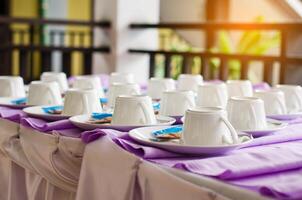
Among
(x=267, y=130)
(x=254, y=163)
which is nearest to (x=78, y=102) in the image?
(x=267, y=130)

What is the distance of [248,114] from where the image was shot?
110 cm

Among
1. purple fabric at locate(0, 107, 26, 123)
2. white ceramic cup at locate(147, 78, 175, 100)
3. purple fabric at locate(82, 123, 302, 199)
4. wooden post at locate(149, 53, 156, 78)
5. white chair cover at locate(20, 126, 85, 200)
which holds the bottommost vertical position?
white chair cover at locate(20, 126, 85, 200)

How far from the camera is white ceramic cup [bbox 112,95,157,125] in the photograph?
1.12m

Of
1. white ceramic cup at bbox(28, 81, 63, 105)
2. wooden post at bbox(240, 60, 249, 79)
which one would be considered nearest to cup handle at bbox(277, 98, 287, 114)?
white ceramic cup at bbox(28, 81, 63, 105)

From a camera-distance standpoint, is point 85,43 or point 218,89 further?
point 85,43

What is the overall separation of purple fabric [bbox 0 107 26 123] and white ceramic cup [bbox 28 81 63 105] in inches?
2.2

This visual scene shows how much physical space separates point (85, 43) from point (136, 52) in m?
4.86

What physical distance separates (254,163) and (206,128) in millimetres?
134

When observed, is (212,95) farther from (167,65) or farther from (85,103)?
(167,65)

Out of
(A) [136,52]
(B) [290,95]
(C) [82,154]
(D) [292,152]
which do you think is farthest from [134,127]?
(A) [136,52]

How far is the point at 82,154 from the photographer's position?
1046mm

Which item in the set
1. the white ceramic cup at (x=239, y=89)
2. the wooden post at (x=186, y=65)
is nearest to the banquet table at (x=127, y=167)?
the white ceramic cup at (x=239, y=89)

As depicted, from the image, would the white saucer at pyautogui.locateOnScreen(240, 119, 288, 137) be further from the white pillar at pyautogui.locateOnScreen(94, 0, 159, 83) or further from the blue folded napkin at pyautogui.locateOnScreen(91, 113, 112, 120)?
the white pillar at pyautogui.locateOnScreen(94, 0, 159, 83)

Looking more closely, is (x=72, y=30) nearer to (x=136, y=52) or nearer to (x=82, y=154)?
(x=136, y=52)
